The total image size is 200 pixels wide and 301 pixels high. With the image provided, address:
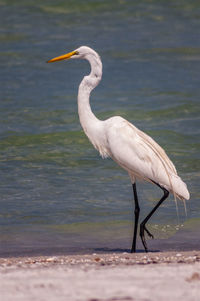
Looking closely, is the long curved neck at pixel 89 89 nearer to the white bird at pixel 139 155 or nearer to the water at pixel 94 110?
the white bird at pixel 139 155

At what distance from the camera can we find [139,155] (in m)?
6.79

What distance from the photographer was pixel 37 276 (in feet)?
14.3

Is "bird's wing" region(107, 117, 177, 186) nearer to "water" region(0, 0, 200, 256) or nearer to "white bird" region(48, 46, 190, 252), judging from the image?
"white bird" region(48, 46, 190, 252)

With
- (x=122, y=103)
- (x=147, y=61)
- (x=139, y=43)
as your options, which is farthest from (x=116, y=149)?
(x=139, y=43)

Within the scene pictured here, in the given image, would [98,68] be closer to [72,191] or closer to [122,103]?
[72,191]

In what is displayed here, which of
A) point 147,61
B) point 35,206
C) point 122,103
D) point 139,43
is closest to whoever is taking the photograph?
point 35,206

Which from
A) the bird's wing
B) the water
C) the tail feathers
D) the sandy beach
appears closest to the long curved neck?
the bird's wing

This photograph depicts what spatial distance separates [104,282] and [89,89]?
10.6 ft

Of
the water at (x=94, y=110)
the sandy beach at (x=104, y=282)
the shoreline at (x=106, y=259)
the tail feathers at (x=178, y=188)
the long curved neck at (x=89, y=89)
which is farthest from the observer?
the water at (x=94, y=110)

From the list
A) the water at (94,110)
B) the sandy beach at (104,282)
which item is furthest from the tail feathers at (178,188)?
the sandy beach at (104,282)

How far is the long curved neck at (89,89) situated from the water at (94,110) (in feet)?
4.00

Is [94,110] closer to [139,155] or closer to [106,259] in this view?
[139,155]

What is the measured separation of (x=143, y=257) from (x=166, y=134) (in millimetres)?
6399

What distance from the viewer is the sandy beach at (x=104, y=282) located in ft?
12.9
